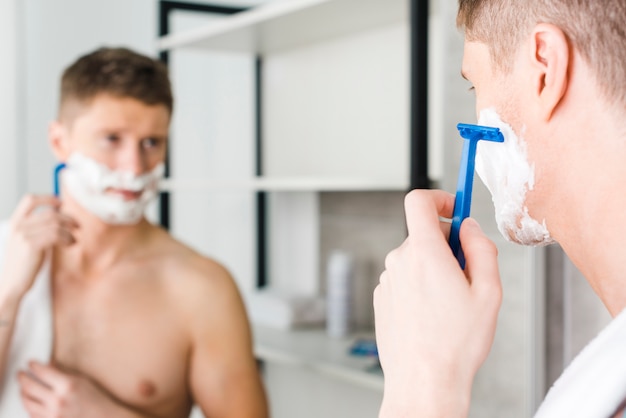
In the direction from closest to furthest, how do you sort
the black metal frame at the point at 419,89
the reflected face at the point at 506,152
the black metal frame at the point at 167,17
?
the reflected face at the point at 506,152 < the black metal frame at the point at 419,89 < the black metal frame at the point at 167,17

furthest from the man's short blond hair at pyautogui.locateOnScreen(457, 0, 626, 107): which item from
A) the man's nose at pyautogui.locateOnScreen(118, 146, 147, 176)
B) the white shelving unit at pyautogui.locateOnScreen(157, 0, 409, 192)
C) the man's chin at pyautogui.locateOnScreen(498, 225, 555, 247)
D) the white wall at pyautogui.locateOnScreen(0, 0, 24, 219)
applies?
the white wall at pyautogui.locateOnScreen(0, 0, 24, 219)

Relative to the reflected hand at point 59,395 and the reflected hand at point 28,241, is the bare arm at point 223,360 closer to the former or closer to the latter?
the reflected hand at point 59,395

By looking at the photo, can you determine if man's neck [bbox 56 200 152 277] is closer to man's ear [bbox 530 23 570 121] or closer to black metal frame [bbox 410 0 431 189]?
black metal frame [bbox 410 0 431 189]

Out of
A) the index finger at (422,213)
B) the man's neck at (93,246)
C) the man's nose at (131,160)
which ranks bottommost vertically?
the man's neck at (93,246)

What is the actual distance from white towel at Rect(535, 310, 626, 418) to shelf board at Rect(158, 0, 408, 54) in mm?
1066

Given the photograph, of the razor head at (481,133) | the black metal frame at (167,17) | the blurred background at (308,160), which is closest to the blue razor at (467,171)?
the razor head at (481,133)

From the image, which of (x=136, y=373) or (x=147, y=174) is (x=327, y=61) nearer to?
(x=147, y=174)

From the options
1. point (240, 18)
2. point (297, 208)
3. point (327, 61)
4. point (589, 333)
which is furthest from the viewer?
point (297, 208)

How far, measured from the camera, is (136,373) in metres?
1.33

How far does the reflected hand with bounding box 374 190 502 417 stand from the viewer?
0.50 meters

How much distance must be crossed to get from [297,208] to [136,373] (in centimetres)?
83

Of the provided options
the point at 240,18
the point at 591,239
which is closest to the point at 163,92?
the point at 240,18

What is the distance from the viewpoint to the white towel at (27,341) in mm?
1280

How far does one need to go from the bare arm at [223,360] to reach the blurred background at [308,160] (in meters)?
0.21
